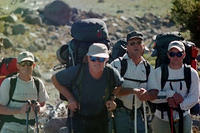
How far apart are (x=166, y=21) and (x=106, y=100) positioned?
36985 millimetres

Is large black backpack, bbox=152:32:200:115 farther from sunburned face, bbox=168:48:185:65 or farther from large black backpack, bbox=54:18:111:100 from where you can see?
large black backpack, bbox=54:18:111:100

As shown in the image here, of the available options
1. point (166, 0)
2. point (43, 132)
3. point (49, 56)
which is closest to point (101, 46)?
point (43, 132)

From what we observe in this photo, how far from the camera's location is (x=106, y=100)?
5.25 metres

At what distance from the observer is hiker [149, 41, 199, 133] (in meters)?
5.55

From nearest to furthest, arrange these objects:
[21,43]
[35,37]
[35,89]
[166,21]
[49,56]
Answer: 1. [35,89]
2. [49,56]
3. [21,43]
4. [35,37]
5. [166,21]

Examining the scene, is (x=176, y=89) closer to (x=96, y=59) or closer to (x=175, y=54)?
(x=175, y=54)

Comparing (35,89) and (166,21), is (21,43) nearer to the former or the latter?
(166,21)

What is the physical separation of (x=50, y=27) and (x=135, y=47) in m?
31.0

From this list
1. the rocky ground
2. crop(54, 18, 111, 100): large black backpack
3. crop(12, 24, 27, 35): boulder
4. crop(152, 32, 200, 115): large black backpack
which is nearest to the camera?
crop(54, 18, 111, 100): large black backpack

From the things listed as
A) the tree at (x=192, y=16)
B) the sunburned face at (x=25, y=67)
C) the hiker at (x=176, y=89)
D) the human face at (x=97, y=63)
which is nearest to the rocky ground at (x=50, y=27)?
the tree at (x=192, y=16)

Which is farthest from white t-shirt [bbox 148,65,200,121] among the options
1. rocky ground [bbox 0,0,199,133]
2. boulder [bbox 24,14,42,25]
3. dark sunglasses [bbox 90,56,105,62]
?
boulder [bbox 24,14,42,25]

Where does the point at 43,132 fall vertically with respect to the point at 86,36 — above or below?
below

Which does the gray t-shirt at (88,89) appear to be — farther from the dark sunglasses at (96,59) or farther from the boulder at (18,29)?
the boulder at (18,29)

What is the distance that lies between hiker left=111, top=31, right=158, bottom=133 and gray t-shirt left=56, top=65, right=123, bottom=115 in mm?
787
